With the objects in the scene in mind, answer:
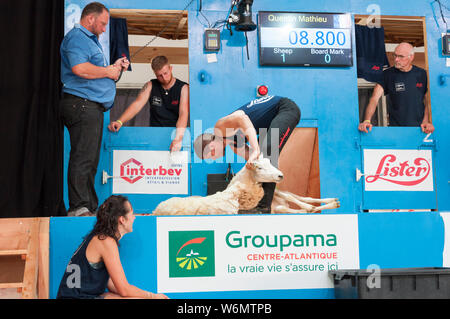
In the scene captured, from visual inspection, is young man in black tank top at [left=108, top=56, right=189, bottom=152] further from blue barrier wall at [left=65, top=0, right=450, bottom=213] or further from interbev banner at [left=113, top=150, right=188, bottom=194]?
interbev banner at [left=113, top=150, right=188, bottom=194]

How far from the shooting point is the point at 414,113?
6441mm

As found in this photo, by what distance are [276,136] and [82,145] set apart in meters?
1.42

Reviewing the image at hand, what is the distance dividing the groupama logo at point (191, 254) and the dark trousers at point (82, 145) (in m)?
0.83

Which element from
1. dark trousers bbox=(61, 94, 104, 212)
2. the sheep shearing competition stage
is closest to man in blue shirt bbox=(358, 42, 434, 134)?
the sheep shearing competition stage

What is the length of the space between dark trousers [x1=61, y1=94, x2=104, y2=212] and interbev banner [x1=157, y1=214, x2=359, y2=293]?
2.57ft

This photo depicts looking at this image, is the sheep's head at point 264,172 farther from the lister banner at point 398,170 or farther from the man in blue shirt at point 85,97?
the lister banner at point 398,170

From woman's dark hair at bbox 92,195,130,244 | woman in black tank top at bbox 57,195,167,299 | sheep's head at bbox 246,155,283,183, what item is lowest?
woman in black tank top at bbox 57,195,167,299

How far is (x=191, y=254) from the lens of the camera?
345 cm

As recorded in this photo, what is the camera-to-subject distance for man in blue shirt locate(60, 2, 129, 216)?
4019 mm

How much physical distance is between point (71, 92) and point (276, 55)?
2597 millimetres

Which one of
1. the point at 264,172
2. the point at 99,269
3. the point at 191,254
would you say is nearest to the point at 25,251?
the point at 99,269

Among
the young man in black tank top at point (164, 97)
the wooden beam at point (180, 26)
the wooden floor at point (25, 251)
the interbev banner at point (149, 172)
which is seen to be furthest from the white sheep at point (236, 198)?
the wooden beam at point (180, 26)

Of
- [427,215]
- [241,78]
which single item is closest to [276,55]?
[241,78]

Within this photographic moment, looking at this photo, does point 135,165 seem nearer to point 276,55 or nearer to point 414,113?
point 276,55
